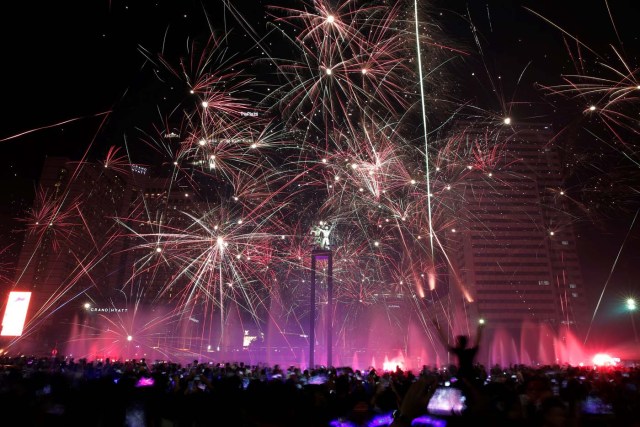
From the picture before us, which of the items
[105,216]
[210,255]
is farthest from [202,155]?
[105,216]

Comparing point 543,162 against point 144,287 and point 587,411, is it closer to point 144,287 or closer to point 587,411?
point 144,287

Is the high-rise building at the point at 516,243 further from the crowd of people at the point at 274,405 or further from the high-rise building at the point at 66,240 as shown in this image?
the crowd of people at the point at 274,405

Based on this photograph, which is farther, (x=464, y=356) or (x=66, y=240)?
→ (x=66, y=240)

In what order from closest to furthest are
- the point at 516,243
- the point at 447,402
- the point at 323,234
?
the point at 447,402
the point at 323,234
the point at 516,243

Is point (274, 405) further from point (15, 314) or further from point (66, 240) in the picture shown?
point (66, 240)

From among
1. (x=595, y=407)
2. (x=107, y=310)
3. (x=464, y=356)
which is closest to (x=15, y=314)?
(x=464, y=356)

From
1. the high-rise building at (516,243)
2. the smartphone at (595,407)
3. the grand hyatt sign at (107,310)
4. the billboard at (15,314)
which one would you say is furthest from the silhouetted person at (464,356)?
the high-rise building at (516,243)
